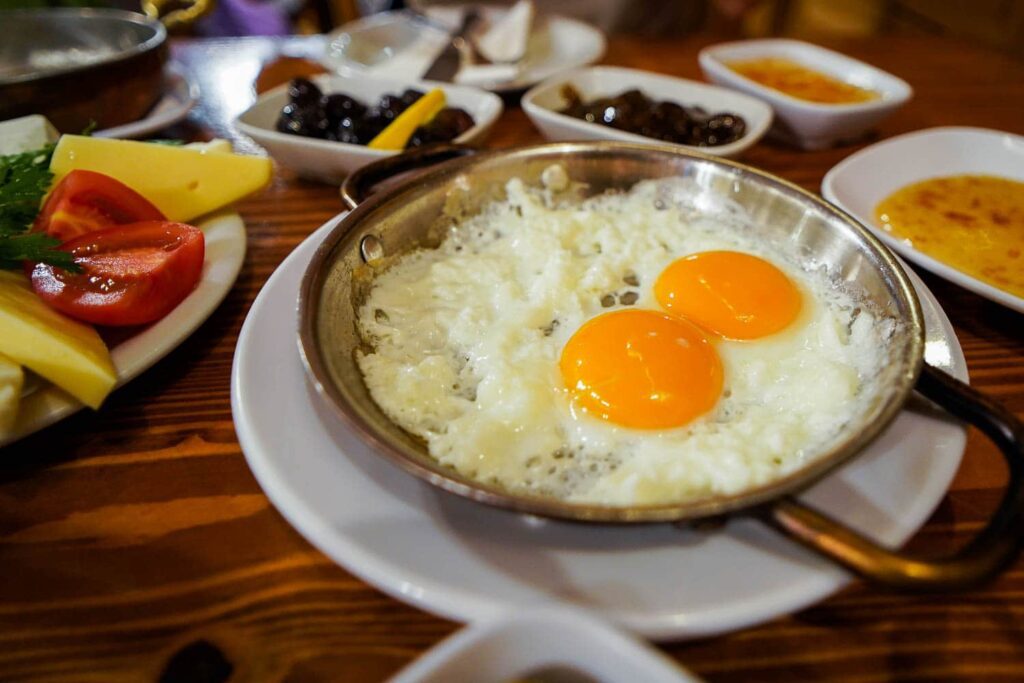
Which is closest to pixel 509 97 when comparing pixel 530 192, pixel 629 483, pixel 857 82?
pixel 530 192

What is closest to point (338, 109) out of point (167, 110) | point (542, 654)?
point (167, 110)

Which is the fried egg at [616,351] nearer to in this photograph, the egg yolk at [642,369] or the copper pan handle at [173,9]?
the egg yolk at [642,369]

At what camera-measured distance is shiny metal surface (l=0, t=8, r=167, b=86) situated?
288cm

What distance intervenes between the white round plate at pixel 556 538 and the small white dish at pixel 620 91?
1.46 metres

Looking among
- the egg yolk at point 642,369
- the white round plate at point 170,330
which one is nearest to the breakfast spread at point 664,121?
the egg yolk at point 642,369

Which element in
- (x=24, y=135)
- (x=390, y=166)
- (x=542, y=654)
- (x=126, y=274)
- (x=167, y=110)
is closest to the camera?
(x=542, y=654)

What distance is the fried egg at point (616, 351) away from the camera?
120cm

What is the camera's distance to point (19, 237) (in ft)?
4.88

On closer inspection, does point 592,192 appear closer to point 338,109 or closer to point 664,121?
point 664,121

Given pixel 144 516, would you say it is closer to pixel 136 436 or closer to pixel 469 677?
pixel 136 436

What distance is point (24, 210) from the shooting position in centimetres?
163

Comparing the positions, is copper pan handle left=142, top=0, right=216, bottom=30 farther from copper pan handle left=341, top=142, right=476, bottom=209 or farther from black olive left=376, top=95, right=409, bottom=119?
copper pan handle left=341, top=142, right=476, bottom=209

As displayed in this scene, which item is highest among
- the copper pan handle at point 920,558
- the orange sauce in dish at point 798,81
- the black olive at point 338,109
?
the orange sauce in dish at point 798,81

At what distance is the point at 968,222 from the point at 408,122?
6.36ft
